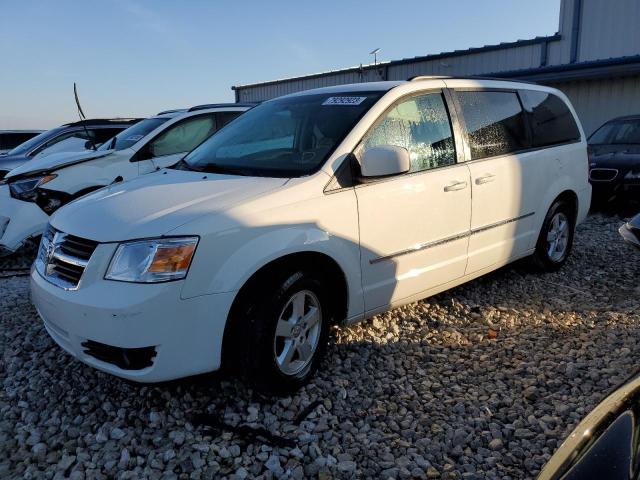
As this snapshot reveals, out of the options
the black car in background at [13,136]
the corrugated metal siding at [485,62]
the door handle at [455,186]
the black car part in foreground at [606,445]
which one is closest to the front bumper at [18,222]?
the door handle at [455,186]

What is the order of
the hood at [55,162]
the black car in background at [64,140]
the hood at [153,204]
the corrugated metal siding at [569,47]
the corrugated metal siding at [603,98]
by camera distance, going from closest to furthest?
1. the hood at [153,204]
2. the hood at [55,162]
3. the black car in background at [64,140]
4. the corrugated metal siding at [603,98]
5. the corrugated metal siding at [569,47]

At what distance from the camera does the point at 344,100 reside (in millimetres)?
3736

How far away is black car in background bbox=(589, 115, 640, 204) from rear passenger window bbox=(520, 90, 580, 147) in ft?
10.4

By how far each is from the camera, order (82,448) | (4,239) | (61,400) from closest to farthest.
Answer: (82,448) < (61,400) < (4,239)

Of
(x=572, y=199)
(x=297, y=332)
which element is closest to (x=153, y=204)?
(x=297, y=332)


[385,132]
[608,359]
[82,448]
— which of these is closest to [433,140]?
[385,132]

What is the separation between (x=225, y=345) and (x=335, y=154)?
129 centimetres

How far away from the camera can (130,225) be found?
2.72 metres

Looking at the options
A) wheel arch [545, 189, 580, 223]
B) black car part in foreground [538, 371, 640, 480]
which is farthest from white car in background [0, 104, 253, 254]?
black car part in foreground [538, 371, 640, 480]

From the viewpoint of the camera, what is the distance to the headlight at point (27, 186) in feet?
19.1

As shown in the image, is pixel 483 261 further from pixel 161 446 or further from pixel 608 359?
pixel 161 446

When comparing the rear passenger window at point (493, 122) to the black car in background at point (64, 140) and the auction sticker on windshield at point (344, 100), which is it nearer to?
the auction sticker on windshield at point (344, 100)

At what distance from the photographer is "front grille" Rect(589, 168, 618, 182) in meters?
8.00

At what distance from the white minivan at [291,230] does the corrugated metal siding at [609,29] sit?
35.3 ft
